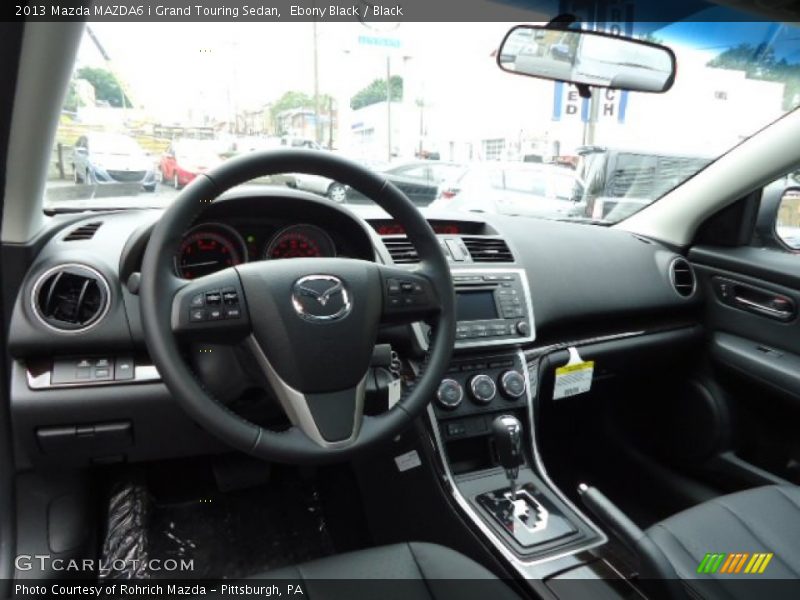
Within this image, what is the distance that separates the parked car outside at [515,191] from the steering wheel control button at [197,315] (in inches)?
60.6

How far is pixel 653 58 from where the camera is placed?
2.09m

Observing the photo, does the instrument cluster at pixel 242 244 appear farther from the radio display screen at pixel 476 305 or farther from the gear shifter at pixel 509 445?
the gear shifter at pixel 509 445

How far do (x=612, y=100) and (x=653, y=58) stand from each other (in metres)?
0.54

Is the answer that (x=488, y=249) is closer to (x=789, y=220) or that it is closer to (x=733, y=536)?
(x=733, y=536)

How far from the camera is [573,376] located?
217cm

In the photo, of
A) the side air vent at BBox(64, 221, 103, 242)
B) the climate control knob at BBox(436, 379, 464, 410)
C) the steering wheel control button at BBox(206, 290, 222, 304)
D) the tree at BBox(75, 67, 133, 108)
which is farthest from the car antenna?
the side air vent at BBox(64, 221, 103, 242)

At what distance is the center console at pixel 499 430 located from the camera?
1675 millimetres

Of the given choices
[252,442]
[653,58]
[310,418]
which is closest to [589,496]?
[310,418]

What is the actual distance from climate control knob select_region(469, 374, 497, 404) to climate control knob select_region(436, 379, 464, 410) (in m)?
0.04

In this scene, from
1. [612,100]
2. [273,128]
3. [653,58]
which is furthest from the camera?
[612,100]

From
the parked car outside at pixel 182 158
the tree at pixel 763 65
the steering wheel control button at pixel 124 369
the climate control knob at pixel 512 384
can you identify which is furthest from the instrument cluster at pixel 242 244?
the tree at pixel 763 65

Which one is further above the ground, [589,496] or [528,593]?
[589,496]

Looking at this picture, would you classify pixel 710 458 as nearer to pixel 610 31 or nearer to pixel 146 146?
pixel 610 31

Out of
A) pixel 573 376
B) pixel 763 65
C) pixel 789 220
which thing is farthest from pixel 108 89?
pixel 763 65
